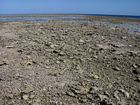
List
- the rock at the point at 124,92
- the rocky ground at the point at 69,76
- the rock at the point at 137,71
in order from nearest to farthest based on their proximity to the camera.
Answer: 1. the rocky ground at the point at 69,76
2. the rock at the point at 124,92
3. the rock at the point at 137,71

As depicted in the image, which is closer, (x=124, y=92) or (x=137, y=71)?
(x=124, y=92)

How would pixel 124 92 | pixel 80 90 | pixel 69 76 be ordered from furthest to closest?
pixel 69 76 < pixel 80 90 < pixel 124 92

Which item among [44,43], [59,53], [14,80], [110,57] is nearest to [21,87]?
[14,80]

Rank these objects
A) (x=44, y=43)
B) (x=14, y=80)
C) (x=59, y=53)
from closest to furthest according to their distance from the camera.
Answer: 1. (x=14, y=80)
2. (x=59, y=53)
3. (x=44, y=43)

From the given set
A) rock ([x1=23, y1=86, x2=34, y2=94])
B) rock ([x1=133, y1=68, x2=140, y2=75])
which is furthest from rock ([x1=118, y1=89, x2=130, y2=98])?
rock ([x1=23, y1=86, x2=34, y2=94])

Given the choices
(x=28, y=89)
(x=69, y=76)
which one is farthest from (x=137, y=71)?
(x=28, y=89)

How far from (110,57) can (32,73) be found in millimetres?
3896

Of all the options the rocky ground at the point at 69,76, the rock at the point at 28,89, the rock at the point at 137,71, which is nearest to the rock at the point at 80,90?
the rocky ground at the point at 69,76

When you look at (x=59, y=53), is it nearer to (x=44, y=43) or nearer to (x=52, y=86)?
(x=44, y=43)

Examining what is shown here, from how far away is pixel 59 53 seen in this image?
9141mm

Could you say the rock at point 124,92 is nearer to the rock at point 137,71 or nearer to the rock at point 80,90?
the rock at point 80,90

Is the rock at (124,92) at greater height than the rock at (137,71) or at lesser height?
lesser

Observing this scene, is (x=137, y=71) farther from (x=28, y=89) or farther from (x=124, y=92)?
(x=28, y=89)

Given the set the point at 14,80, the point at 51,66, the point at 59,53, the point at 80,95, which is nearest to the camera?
the point at 80,95
